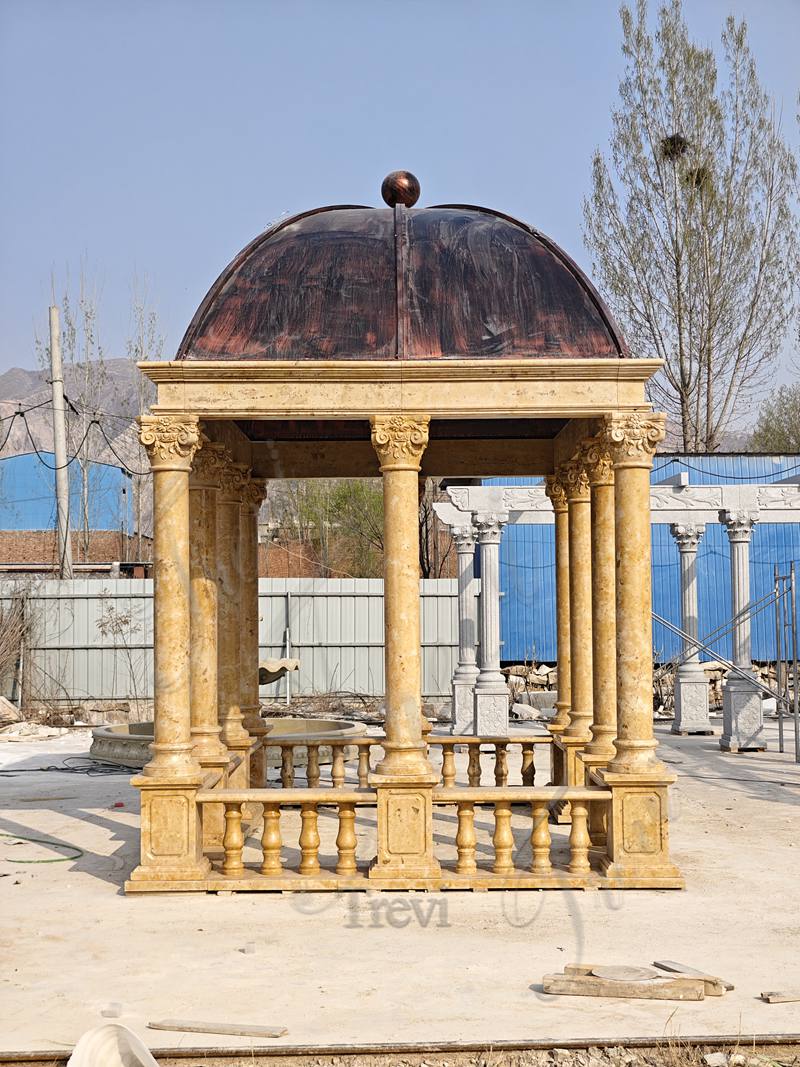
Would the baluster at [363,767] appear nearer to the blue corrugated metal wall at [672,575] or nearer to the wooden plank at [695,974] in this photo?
the wooden plank at [695,974]

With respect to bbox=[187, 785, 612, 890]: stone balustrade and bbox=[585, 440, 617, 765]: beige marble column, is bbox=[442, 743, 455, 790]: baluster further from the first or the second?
bbox=[187, 785, 612, 890]: stone balustrade

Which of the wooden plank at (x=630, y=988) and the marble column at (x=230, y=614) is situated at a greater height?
the marble column at (x=230, y=614)

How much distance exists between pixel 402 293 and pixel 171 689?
12.2ft

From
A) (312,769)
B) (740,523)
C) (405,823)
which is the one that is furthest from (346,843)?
(740,523)

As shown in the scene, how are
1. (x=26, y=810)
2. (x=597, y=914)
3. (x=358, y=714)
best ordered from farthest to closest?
1. (x=358, y=714)
2. (x=26, y=810)
3. (x=597, y=914)

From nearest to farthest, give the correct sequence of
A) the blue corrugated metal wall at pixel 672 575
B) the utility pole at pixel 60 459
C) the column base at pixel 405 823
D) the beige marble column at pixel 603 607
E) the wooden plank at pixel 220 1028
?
the wooden plank at pixel 220 1028 < the column base at pixel 405 823 < the beige marble column at pixel 603 607 < the blue corrugated metal wall at pixel 672 575 < the utility pole at pixel 60 459

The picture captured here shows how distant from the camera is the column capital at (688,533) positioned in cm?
2244

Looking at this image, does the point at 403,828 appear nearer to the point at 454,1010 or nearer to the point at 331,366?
the point at 454,1010

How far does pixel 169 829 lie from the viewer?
30.2 ft

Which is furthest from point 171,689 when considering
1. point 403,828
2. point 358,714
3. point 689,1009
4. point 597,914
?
point 358,714

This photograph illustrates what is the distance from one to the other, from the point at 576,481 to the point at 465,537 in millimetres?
10890

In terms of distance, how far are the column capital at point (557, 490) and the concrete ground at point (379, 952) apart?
378 centimetres

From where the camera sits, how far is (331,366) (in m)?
9.48

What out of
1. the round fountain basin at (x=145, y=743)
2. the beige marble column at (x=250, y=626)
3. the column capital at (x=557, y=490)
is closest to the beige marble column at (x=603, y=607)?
the column capital at (x=557, y=490)
